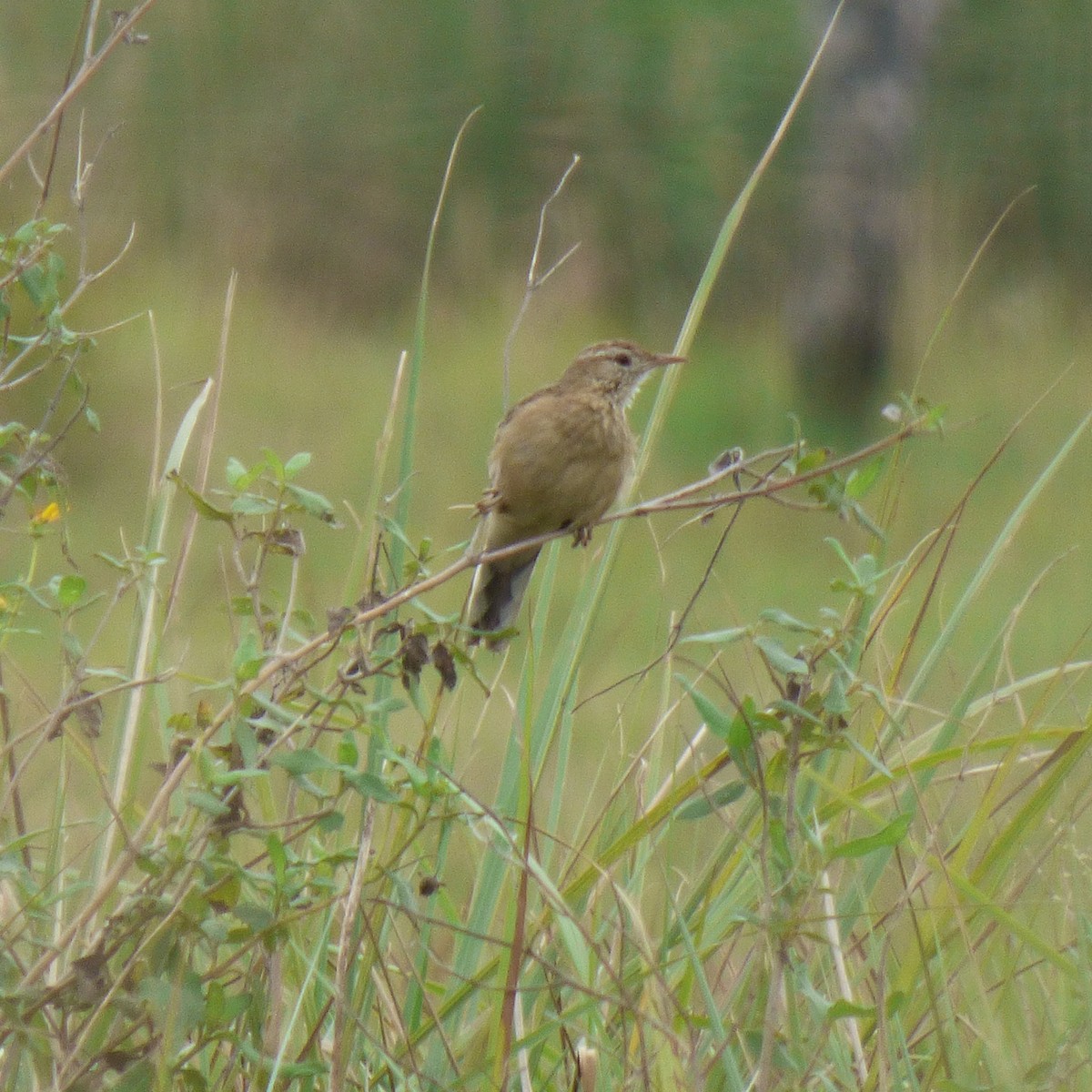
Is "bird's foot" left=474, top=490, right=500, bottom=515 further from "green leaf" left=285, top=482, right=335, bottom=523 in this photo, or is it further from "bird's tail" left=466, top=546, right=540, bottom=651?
"green leaf" left=285, top=482, right=335, bottom=523

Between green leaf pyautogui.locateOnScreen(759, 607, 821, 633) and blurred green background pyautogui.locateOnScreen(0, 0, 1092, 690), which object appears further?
blurred green background pyautogui.locateOnScreen(0, 0, 1092, 690)

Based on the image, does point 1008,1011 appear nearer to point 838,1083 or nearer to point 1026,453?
point 838,1083

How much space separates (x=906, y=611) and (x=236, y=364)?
5.84 metres

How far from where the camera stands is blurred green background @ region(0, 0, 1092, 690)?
11586mm

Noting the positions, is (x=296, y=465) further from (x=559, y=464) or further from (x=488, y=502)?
(x=559, y=464)

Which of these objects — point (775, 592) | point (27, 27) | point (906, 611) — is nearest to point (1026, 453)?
point (775, 592)

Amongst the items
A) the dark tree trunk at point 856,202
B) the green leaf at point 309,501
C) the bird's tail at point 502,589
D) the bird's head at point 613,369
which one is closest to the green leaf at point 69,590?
the green leaf at point 309,501

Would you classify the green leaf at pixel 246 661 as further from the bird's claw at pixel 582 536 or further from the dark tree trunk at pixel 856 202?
the dark tree trunk at pixel 856 202

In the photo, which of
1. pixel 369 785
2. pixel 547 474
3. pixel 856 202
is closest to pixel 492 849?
pixel 369 785

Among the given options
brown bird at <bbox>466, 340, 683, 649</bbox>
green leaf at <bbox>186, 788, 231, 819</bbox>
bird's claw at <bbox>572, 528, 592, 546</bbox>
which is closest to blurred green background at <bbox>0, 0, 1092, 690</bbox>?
brown bird at <bbox>466, 340, 683, 649</bbox>

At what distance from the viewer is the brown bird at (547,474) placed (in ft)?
11.5

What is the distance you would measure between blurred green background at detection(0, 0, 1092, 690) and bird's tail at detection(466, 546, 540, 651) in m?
7.06

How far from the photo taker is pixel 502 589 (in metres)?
3.49

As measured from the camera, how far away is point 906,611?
7676mm
